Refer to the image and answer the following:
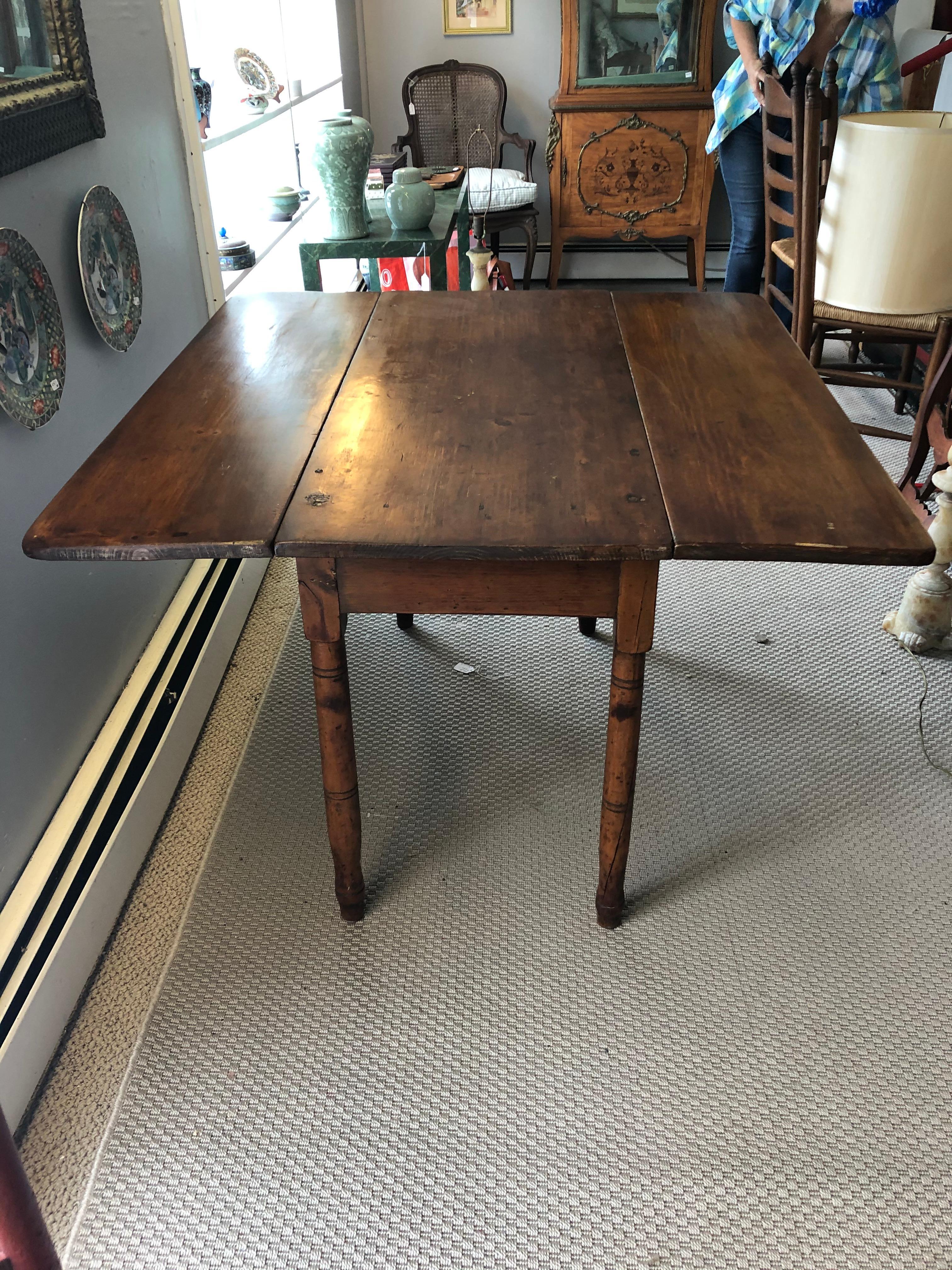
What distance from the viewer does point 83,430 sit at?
150cm

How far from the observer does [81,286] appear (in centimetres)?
149

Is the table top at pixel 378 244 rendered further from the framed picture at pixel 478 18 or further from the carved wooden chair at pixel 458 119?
the framed picture at pixel 478 18

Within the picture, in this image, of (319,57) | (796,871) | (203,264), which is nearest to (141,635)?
(203,264)

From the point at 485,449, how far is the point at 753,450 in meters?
0.36

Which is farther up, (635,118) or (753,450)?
(635,118)

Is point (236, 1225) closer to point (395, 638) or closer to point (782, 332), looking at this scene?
point (395, 638)

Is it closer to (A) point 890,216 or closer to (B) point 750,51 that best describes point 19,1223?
(A) point 890,216

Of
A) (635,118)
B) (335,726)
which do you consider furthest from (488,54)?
(335,726)

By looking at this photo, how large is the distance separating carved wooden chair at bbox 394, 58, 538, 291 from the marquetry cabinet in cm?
21

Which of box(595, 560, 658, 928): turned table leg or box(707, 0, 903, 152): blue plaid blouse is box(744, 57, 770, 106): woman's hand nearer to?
box(707, 0, 903, 152): blue plaid blouse

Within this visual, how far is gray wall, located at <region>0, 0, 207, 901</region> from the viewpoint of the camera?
4.25ft

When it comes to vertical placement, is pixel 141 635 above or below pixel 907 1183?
above

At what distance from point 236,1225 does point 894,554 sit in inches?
42.3

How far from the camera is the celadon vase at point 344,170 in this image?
248 cm
